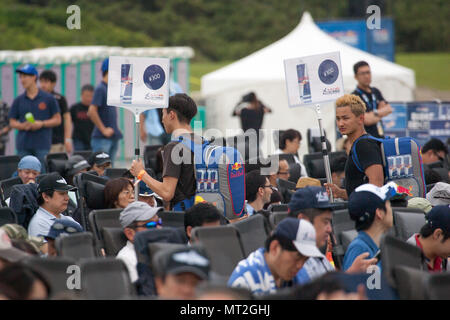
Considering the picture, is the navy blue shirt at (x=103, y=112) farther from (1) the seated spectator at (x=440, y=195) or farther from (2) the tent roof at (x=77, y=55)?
(2) the tent roof at (x=77, y=55)

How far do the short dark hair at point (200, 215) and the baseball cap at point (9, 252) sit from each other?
4.25 ft

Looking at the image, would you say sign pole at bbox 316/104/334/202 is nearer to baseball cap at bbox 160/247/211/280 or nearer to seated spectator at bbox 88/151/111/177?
seated spectator at bbox 88/151/111/177

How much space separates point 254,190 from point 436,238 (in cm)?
216

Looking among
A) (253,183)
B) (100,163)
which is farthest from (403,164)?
(100,163)

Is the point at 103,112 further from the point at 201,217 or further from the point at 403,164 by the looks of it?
the point at 201,217

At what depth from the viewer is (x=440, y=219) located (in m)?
5.59

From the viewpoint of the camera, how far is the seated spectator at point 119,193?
24.6 ft

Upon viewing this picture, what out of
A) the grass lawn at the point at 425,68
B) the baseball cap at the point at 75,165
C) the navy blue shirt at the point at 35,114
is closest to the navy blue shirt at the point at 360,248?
the baseball cap at the point at 75,165

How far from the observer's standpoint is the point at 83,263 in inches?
183

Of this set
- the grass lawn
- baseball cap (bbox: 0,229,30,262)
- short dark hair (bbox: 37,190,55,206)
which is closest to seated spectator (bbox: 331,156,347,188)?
short dark hair (bbox: 37,190,55,206)

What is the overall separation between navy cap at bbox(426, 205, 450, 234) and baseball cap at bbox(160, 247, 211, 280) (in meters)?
1.99
